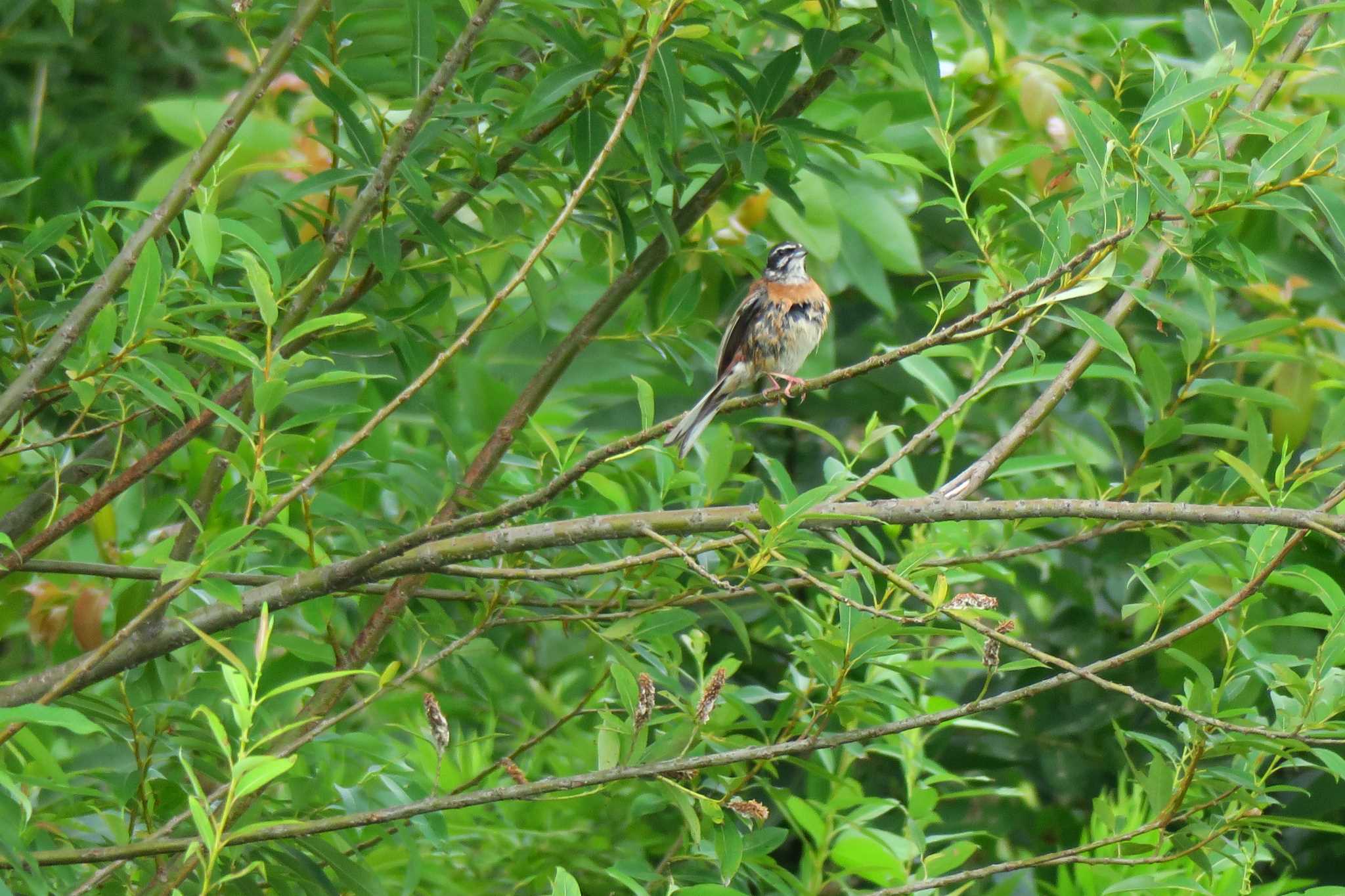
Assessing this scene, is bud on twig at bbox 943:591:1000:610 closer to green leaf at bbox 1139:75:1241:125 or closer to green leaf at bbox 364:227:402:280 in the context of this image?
green leaf at bbox 1139:75:1241:125

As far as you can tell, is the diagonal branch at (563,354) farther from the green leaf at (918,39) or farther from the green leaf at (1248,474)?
the green leaf at (1248,474)

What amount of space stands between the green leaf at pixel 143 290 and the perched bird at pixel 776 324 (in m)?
2.24

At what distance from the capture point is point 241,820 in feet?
7.72

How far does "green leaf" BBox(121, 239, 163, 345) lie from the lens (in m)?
2.11

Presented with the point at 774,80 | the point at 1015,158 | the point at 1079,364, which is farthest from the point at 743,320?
the point at 1015,158

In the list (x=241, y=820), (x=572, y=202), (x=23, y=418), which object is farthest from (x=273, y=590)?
(x=572, y=202)

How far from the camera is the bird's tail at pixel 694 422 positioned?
118 inches

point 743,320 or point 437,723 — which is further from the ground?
point 437,723

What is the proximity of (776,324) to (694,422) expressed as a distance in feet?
4.65

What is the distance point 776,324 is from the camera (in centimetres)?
474

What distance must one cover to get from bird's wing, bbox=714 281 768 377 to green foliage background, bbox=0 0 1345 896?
248mm

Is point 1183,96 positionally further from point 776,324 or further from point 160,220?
point 776,324

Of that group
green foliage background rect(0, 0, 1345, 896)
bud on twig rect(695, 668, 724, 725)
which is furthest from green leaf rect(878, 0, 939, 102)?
bud on twig rect(695, 668, 724, 725)

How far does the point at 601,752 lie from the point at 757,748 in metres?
0.35
